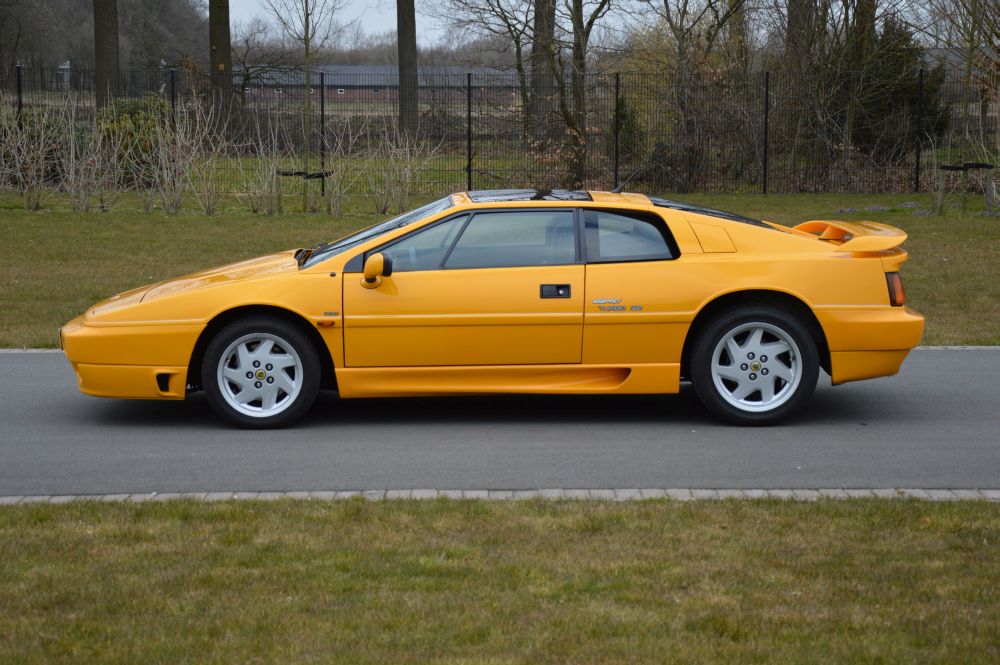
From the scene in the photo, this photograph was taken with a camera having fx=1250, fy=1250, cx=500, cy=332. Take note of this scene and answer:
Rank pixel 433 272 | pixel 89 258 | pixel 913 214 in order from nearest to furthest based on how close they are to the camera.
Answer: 1. pixel 433 272
2. pixel 89 258
3. pixel 913 214

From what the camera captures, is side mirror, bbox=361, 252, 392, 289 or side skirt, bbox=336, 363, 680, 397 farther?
side skirt, bbox=336, 363, 680, 397

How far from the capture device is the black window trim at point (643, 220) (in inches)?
297

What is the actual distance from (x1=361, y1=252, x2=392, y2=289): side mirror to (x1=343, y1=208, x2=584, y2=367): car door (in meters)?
0.03

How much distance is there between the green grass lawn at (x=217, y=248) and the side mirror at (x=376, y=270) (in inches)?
163

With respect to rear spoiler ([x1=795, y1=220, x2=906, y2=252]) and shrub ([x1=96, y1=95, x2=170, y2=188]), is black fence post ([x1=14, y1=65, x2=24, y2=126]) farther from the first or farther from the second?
rear spoiler ([x1=795, y1=220, x2=906, y2=252])

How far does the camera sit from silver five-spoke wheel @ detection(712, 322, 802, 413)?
752cm

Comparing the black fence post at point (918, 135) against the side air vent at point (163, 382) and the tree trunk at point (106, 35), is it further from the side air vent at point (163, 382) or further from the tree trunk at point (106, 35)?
the side air vent at point (163, 382)

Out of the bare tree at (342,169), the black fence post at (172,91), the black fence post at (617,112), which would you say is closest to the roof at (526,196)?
the bare tree at (342,169)

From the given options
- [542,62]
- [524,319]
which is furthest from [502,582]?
[542,62]

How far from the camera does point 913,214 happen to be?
20.5 metres

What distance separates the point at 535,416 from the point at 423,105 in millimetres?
17238

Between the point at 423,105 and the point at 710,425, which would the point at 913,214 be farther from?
the point at 710,425

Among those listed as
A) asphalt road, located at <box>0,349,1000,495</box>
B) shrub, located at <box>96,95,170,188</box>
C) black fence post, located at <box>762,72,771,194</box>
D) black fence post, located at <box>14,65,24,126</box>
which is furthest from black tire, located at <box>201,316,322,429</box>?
black fence post, located at <box>762,72,771,194</box>

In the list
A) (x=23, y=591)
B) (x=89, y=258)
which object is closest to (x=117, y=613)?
(x=23, y=591)
